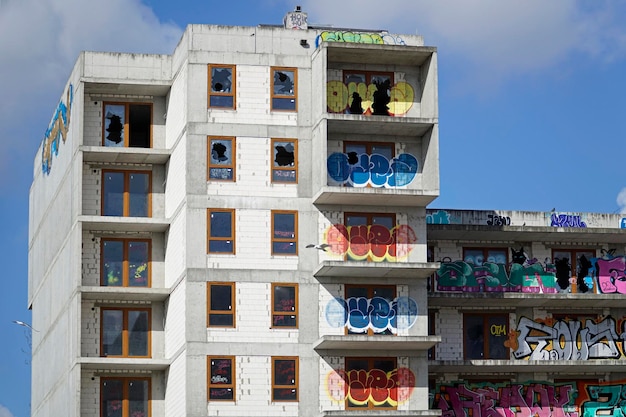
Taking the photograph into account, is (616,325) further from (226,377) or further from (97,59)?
(97,59)

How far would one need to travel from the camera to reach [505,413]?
81688mm

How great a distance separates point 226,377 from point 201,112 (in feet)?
38.7

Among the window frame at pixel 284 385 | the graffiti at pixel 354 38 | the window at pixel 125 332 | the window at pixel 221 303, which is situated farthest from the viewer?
the window at pixel 125 332

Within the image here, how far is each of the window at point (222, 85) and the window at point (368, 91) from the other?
5.10m

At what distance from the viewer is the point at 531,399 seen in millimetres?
82000

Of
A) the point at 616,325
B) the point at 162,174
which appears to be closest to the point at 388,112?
the point at 162,174

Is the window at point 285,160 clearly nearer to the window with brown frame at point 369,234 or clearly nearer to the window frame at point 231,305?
the window with brown frame at point 369,234

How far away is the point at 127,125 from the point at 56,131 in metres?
7.12

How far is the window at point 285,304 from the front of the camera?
243 feet

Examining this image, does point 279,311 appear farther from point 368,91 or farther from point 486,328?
point 486,328

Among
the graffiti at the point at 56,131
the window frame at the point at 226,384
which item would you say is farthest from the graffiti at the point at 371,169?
the graffiti at the point at 56,131

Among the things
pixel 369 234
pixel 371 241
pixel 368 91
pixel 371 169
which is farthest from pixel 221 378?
pixel 368 91

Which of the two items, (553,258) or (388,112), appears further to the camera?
(553,258)

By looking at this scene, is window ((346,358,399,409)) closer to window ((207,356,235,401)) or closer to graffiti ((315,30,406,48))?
window ((207,356,235,401))
